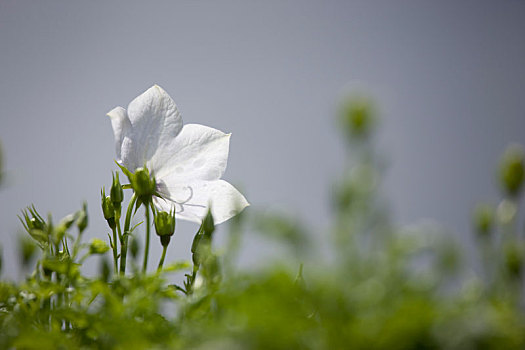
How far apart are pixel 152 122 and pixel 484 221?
0.34 metres

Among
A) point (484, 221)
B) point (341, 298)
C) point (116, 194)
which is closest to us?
point (341, 298)

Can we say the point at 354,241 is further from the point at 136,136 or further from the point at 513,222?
the point at 136,136

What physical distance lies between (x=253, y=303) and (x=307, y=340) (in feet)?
0.08

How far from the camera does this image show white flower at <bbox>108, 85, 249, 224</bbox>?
18.3 inches

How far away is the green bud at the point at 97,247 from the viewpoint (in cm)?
37

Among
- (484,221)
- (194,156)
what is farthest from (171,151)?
(484,221)

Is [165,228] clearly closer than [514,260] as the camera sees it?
No

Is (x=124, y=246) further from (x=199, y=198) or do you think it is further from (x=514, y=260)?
(x=514, y=260)

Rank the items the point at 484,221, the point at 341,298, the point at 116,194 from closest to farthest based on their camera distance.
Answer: the point at 341,298
the point at 484,221
the point at 116,194

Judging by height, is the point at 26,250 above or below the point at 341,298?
below

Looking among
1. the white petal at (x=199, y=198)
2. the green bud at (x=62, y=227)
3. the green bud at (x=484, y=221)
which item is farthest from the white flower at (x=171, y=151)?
the green bud at (x=484, y=221)

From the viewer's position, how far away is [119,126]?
0.47m

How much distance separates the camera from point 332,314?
181mm

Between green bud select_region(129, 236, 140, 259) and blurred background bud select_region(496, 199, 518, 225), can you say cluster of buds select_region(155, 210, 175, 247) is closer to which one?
green bud select_region(129, 236, 140, 259)
